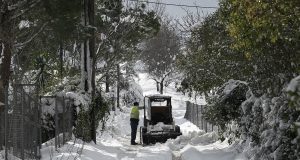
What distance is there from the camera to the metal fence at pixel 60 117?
15.3 meters

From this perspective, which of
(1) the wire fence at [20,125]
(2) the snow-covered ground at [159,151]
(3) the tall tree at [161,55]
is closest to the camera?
(1) the wire fence at [20,125]

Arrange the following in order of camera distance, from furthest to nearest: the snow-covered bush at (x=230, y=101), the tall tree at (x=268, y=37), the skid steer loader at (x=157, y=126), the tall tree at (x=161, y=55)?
the tall tree at (x=161, y=55) → the skid steer loader at (x=157, y=126) → the snow-covered bush at (x=230, y=101) → the tall tree at (x=268, y=37)

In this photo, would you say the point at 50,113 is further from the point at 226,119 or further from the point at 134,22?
the point at 134,22

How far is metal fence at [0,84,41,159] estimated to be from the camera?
10.9 meters

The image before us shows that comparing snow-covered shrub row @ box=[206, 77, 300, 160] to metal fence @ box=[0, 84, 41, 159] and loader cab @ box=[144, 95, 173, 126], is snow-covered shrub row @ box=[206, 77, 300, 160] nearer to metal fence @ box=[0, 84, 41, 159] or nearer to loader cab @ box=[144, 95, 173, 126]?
metal fence @ box=[0, 84, 41, 159]

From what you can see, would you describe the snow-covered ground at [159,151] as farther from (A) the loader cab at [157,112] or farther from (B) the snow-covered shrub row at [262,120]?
(A) the loader cab at [157,112]

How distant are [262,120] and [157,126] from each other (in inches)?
417

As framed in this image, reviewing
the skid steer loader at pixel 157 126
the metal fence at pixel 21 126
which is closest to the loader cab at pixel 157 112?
the skid steer loader at pixel 157 126

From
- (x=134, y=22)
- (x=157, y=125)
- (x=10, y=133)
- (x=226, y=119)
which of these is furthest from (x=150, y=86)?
(x=10, y=133)

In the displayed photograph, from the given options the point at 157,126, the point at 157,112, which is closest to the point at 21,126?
the point at 157,126

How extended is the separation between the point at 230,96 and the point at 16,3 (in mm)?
7063

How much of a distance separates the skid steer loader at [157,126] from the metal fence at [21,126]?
30.5ft

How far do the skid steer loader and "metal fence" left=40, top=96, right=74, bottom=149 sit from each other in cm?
407

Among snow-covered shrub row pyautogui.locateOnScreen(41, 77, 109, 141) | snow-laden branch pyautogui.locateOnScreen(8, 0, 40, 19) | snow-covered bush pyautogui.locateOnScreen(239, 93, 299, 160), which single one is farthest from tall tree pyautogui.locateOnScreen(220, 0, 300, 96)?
snow-covered shrub row pyautogui.locateOnScreen(41, 77, 109, 141)
